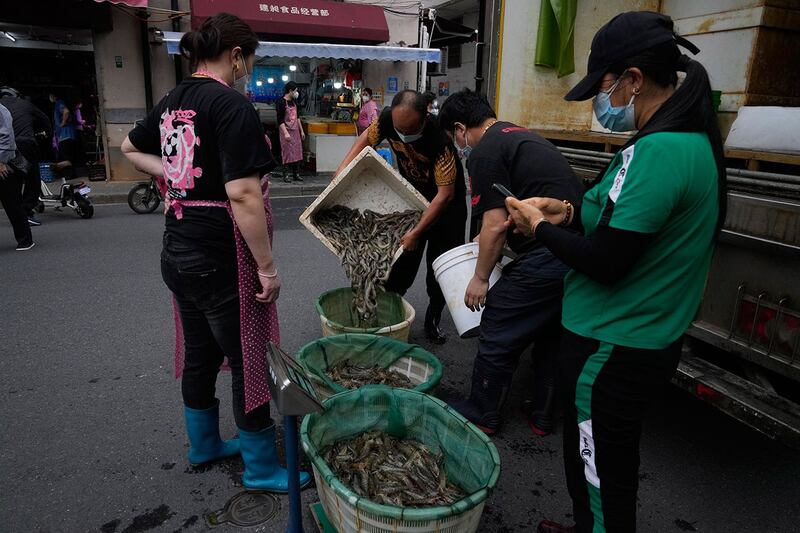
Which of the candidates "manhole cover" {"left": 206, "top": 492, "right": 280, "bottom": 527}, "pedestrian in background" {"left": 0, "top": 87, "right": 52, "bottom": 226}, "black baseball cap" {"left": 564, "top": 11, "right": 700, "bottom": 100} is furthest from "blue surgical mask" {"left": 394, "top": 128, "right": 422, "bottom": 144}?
"pedestrian in background" {"left": 0, "top": 87, "right": 52, "bottom": 226}

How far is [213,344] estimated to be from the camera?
2.72 meters

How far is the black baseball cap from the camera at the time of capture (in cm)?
168

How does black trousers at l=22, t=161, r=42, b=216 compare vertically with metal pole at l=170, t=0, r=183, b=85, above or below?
below

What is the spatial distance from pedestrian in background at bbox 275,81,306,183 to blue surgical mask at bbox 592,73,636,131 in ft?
38.8

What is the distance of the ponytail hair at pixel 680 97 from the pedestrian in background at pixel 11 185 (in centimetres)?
758

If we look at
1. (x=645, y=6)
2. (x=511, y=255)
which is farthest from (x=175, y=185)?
(x=645, y=6)

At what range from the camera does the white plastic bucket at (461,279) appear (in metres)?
3.40

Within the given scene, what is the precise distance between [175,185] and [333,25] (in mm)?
13106

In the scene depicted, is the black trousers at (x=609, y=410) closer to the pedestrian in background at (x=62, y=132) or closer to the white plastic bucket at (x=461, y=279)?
the white plastic bucket at (x=461, y=279)

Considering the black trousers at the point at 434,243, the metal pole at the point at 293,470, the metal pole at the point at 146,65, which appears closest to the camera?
the metal pole at the point at 293,470

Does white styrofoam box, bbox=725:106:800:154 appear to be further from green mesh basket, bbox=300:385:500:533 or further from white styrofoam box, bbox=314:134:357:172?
white styrofoam box, bbox=314:134:357:172

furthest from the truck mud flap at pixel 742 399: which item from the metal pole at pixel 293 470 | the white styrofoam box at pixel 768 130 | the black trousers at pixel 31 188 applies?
the black trousers at pixel 31 188

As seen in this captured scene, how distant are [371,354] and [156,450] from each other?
1369mm

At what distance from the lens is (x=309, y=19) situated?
46.1ft
